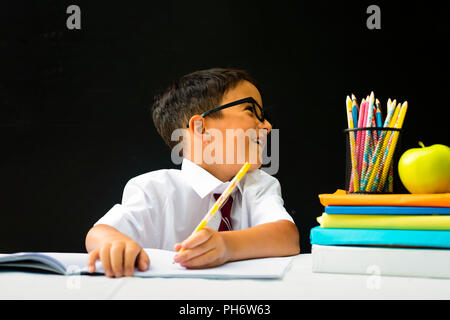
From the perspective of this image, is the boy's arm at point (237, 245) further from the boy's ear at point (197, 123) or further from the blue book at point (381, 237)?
the boy's ear at point (197, 123)

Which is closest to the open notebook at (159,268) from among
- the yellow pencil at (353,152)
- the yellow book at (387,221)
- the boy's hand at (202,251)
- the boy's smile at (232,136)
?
the boy's hand at (202,251)

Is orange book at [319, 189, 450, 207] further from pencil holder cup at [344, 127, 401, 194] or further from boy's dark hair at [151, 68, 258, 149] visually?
boy's dark hair at [151, 68, 258, 149]

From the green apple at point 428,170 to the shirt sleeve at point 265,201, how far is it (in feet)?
1.26

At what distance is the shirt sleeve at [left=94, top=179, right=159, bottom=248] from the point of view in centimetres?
119

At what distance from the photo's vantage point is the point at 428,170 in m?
0.90

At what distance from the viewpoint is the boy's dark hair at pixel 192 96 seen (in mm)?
1496

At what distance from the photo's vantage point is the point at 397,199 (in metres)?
0.84

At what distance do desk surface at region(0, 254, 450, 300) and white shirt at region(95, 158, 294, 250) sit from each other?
1.59 ft

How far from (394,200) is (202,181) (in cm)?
63

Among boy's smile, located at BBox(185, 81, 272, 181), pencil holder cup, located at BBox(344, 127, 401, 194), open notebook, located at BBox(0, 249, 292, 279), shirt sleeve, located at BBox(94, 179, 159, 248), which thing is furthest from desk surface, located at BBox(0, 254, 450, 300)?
boy's smile, located at BBox(185, 81, 272, 181)

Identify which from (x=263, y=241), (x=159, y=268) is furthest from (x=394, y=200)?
(x=159, y=268)

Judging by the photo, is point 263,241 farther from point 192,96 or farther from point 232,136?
point 192,96

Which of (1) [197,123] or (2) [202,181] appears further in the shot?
(1) [197,123]
